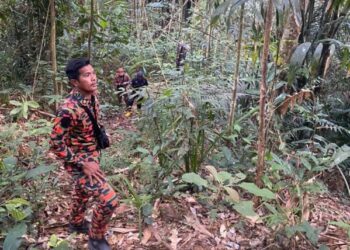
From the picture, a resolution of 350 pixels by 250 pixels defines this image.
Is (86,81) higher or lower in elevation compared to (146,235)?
higher

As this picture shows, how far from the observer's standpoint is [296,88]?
544cm

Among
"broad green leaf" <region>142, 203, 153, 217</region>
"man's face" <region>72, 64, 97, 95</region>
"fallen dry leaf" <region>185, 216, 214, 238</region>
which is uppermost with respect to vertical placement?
"man's face" <region>72, 64, 97, 95</region>

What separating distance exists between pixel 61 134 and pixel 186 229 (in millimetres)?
1383

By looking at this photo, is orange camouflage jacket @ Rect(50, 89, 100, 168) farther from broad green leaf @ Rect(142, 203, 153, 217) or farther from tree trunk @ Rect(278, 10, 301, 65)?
tree trunk @ Rect(278, 10, 301, 65)

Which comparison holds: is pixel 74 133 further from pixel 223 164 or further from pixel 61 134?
pixel 223 164

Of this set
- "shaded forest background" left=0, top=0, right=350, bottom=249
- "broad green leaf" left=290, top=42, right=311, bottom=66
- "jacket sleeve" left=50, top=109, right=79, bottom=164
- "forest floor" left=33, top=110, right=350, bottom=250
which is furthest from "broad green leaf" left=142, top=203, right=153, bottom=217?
"broad green leaf" left=290, top=42, right=311, bottom=66

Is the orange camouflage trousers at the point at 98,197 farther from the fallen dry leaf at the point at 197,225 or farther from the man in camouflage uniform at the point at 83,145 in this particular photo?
the fallen dry leaf at the point at 197,225

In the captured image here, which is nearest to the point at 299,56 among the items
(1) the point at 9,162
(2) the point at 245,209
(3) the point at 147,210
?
(2) the point at 245,209

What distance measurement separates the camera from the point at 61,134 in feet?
9.43

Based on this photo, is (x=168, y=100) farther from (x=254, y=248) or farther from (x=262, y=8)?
(x=254, y=248)

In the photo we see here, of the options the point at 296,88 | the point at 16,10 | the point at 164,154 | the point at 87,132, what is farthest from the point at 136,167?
the point at 16,10

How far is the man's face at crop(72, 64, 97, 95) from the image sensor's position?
295cm

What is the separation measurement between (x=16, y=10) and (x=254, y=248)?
6.84 metres

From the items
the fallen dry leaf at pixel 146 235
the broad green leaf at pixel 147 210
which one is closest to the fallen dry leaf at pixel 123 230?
the fallen dry leaf at pixel 146 235
